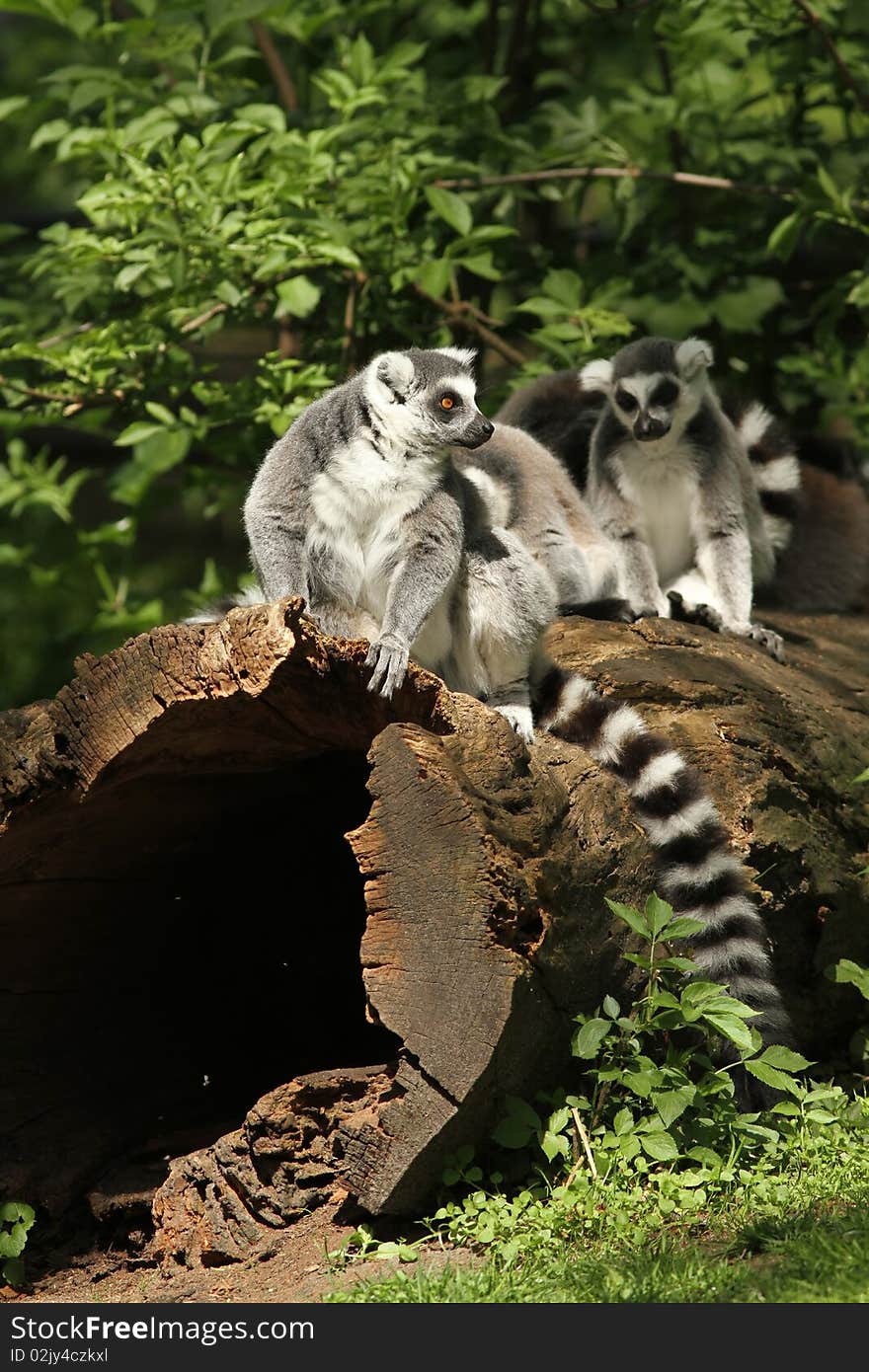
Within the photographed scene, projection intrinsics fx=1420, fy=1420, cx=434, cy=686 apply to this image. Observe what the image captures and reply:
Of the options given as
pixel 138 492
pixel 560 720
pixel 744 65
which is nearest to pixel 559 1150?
pixel 560 720

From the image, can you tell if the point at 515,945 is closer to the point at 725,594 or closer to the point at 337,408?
the point at 337,408

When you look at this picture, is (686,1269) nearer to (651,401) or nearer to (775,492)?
(651,401)

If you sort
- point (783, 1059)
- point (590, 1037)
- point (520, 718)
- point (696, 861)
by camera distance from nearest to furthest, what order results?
1. point (590, 1037)
2. point (783, 1059)
3. point (696, 861)
4. point (520, 718)

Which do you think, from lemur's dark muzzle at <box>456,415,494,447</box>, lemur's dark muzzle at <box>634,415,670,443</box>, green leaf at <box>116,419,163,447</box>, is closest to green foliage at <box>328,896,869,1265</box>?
lemur's dark muzzle at <box>456,415,494,447</box>

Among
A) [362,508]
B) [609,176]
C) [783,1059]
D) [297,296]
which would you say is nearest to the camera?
[783,1059]

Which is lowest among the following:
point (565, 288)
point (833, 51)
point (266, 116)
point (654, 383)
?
point (654, 383)

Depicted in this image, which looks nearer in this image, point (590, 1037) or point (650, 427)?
point (590, 1037)

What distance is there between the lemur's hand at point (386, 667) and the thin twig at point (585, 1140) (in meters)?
1.07

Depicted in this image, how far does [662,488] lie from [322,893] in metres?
2.28

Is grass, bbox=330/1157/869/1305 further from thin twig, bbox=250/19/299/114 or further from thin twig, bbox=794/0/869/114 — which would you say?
thin twig, bbox=250/19/299/114

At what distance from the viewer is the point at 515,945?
10.4 ft

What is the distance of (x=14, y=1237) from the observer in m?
3.46

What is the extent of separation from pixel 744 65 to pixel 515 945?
5942 millimetres

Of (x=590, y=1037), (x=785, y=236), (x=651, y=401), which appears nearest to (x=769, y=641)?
(x=651, y=401)
